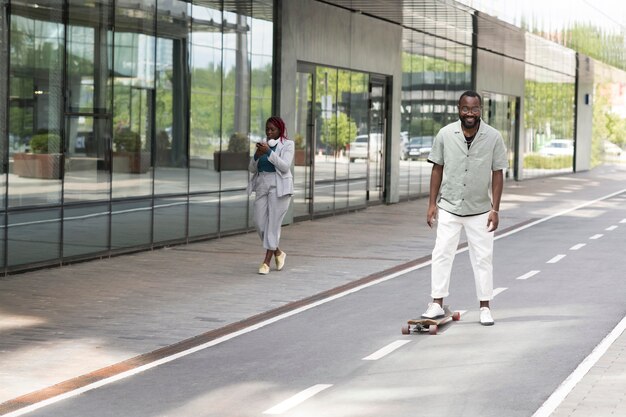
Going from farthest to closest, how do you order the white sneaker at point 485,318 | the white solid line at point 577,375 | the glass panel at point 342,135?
the glass panel at point 342,135
the white sneaker at point 485,318
the white solid line at point 577,375

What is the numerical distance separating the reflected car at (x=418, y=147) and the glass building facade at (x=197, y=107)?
78mm

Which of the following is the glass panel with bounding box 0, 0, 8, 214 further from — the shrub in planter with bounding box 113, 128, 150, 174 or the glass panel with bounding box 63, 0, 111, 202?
the shrub in planter with bounding box 113, 128, 150, 174

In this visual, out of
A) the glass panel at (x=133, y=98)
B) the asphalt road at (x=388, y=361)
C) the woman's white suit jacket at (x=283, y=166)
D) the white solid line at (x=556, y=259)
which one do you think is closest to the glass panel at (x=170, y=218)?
the glass panel at (x=133, y=98)

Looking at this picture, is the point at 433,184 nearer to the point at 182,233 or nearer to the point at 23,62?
the point at 23,62

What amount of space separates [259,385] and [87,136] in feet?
27.8

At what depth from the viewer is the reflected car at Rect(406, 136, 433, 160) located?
1233 inches

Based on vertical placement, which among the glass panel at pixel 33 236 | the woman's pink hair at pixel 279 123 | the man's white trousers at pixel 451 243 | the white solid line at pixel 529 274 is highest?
the woman's pink hair at pixel 279 123

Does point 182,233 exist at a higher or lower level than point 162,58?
lower

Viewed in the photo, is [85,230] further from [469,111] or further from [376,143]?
[376,143]

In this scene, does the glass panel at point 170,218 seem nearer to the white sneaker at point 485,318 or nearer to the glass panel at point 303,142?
the glass panel at point 303,142

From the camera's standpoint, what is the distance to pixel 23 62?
48.6ft

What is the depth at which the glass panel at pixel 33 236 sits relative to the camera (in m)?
14.6

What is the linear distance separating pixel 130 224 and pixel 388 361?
852cm

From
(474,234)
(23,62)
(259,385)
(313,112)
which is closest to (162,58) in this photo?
(23,62)
